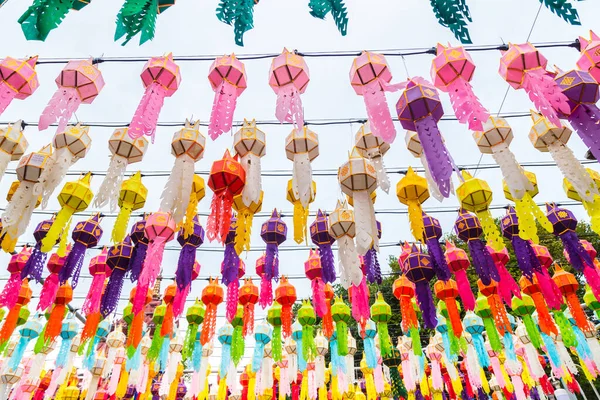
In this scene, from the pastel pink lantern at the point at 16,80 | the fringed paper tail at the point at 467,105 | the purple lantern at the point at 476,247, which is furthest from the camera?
the purple lantern at the point at 476,247

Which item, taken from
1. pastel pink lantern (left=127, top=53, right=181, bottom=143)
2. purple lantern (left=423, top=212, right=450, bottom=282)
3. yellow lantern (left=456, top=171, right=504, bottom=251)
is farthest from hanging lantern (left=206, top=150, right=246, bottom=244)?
yellow lantern (left=456, top=171, right=504, bottom=251)

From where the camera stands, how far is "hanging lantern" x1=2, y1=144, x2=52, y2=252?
417cm

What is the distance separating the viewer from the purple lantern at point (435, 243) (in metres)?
5.35

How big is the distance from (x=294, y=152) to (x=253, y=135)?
0.49 meters

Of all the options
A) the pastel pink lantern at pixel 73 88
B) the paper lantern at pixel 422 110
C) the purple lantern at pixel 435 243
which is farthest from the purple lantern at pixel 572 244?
the pastel pink lantern at pixel 73 88

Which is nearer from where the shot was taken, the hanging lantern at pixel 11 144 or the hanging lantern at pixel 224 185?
the hanging lantern at pixel 224 185

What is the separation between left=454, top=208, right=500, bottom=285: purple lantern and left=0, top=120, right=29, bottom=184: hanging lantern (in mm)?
5656

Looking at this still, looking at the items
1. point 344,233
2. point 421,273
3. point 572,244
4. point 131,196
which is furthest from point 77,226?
point 572,244

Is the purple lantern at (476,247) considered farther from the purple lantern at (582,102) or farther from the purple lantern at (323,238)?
the purple lantern at (582,102)

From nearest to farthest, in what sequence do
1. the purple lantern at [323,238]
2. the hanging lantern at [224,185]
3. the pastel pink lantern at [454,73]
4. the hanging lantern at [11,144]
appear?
the pastel pink lantern at [454,73] → the hanging lantern at [224,185] → the hanging lantern at [11,144] → the purple lantern at [323,238]

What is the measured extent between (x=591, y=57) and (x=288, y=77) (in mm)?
2889

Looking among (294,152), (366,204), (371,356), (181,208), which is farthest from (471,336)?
(181,208)

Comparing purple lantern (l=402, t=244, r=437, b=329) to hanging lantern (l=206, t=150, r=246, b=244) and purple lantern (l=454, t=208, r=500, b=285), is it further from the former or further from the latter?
hanging lantern (l=206, t=150, r=246, b=244)

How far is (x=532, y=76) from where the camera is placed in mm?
3746
